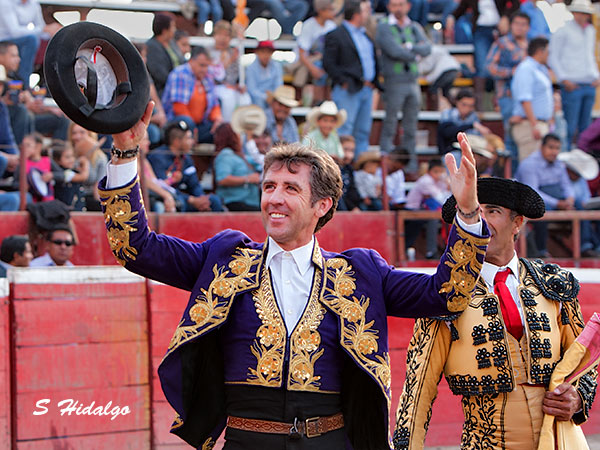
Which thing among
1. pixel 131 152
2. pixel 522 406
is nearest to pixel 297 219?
pixel 131 152

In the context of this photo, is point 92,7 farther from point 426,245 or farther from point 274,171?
point 274,171

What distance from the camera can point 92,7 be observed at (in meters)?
8.60

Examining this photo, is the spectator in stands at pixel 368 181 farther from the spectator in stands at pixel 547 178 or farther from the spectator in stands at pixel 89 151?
the spectator in stands at pixel 89 151

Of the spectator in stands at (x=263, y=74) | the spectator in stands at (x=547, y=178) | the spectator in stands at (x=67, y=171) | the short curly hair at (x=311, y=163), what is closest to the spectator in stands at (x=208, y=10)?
the spectator in stands at (x=263, y=74)

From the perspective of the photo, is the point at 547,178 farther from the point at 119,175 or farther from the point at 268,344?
the point at 119,175

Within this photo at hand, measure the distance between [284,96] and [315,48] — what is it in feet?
2.89

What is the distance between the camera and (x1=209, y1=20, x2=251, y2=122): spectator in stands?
7.77 meters

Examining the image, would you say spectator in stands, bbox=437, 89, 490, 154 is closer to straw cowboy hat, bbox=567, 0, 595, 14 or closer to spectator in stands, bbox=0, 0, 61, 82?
straw cowboy hat, bbox=567, 0, 595, 14

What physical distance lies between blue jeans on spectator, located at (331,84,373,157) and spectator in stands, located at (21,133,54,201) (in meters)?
2.79

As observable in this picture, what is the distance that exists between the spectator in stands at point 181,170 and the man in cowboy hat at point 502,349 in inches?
164

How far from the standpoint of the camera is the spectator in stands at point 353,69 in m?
8.17

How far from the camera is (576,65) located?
30.0 ft

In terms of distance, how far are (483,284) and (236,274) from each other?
952 millimetres

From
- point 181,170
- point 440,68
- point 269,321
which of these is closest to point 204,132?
point 181,170
